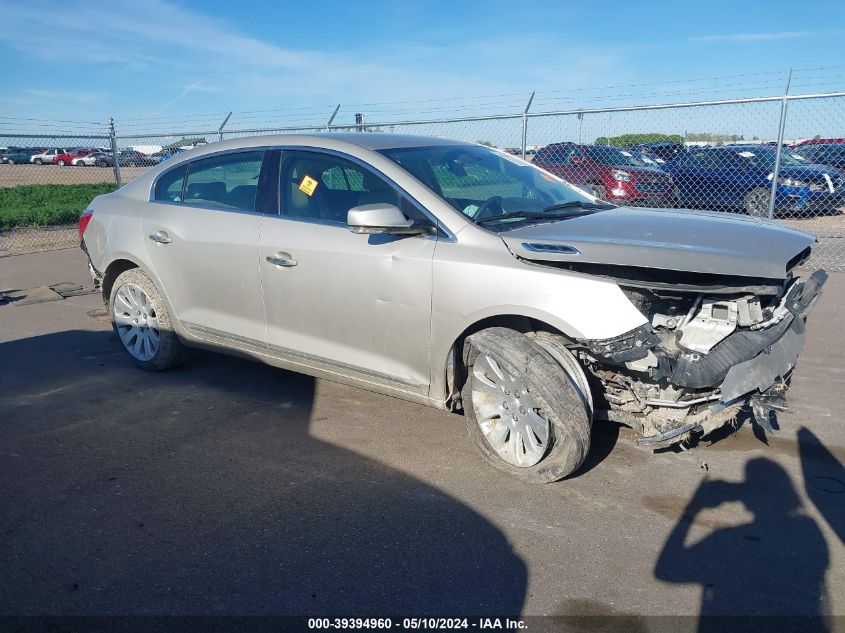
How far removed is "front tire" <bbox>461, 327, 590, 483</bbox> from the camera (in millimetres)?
3434

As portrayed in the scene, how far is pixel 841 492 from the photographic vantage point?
349cm

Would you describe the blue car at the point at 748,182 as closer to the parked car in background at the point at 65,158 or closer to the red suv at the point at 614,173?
the red suv at the point at 614,173

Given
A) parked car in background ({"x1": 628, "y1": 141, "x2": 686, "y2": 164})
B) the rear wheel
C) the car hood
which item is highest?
parked car in background ({"x1": 628, "y1": 141, "x2": 686, "y2": 164})

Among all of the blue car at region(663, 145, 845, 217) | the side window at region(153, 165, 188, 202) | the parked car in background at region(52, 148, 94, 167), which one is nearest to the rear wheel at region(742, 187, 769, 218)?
the blue car at region(663, 145, 845, 217)

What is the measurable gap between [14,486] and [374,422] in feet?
6.69

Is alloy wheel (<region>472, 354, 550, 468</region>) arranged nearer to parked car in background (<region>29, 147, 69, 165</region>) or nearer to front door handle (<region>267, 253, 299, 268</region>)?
front door handle (<region>267, 253, 299, 268</region>)

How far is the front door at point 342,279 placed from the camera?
153 inches

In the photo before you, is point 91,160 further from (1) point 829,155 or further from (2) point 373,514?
(2) point 373,514

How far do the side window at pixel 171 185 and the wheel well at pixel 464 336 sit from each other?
2603mm

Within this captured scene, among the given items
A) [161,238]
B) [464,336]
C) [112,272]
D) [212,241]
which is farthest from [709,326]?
[112,272]

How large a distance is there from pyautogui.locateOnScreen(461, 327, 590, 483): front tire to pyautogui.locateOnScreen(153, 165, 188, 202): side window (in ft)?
8.98

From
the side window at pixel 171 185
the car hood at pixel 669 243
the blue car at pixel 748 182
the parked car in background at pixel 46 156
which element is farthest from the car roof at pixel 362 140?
the parked car in background at pixel 46 156

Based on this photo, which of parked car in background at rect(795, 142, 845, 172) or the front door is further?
parked car in background at rect(795, 142, 845, 172)

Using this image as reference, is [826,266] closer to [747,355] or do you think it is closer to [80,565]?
[747,355]
